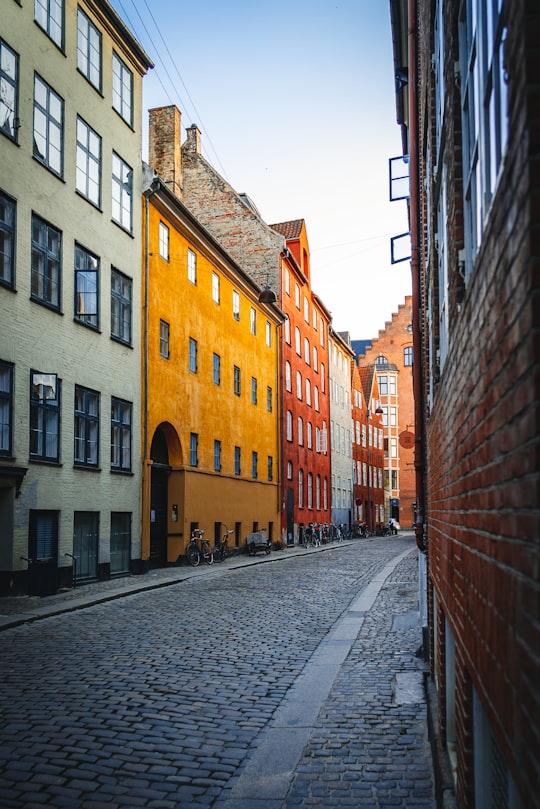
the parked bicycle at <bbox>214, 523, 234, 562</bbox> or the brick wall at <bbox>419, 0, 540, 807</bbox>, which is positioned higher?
the brick wall at <bbox>419, 0, 540, 807</bbox>

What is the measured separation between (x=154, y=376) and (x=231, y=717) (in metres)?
18.0

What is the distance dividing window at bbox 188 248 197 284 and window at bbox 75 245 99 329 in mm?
7705

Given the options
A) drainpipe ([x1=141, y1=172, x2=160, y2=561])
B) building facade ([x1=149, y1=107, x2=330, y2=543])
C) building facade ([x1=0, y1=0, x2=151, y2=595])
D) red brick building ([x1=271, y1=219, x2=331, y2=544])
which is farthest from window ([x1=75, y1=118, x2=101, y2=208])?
red brick building ([x1=271, y1=219, x2=331, y2=544])

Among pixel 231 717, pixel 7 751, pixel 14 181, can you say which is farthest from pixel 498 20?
pixel 14 181

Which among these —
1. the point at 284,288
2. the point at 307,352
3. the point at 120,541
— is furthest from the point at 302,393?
the point at 120,541

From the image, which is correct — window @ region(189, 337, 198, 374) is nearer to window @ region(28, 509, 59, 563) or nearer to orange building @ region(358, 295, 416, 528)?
window @ region(28, 509, 59, 563)

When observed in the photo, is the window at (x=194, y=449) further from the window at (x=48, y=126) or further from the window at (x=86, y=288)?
the window at (x=48, y=126)

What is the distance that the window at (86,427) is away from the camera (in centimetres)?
1986

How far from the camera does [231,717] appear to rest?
7.18 meters

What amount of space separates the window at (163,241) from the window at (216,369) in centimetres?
591

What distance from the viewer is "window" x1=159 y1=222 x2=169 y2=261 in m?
25.5

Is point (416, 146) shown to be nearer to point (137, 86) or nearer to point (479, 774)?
point (479, 774)

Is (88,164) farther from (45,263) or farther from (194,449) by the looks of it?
(194,449)

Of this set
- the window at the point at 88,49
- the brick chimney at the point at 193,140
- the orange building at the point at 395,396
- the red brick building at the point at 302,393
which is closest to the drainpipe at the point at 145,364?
the window at the point at 88,49
